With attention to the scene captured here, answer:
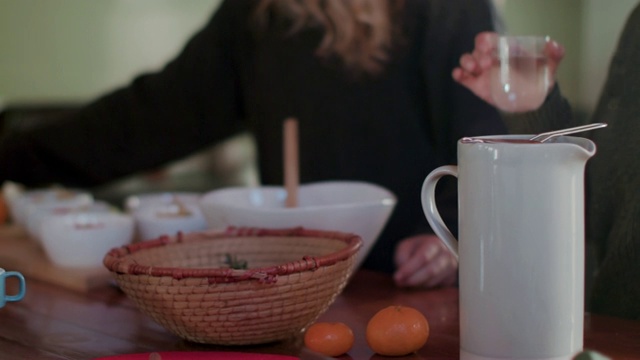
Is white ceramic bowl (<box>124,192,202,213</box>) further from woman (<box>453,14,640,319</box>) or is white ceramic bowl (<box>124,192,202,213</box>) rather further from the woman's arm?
woman (<box>453,14,640,319</box>)

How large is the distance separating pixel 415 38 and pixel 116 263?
2.72 ft

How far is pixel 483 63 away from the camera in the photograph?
1.05m

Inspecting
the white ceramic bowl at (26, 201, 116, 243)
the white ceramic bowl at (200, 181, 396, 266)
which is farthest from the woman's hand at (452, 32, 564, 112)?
the white ceramic bowl at (26, 201, 116, 243)

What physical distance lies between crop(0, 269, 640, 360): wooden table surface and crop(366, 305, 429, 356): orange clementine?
17 mm

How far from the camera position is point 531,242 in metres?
0.77

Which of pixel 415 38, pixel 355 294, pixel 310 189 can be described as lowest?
pixel 355 294

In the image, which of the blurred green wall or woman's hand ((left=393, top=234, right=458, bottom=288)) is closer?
woman's hand ((left=393, top=234, right=458, bottom=288))

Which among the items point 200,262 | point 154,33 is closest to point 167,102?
point 200,262

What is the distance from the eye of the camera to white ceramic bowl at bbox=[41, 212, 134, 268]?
1.34 metres

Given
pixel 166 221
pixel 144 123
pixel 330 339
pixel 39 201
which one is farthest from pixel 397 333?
pixel 144 123

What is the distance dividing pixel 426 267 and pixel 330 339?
1.06 ft

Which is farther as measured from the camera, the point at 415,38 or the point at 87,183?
the point at 87,183

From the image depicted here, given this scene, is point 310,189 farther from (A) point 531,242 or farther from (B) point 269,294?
(A) point 531,242

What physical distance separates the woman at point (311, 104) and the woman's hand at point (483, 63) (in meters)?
0.29
